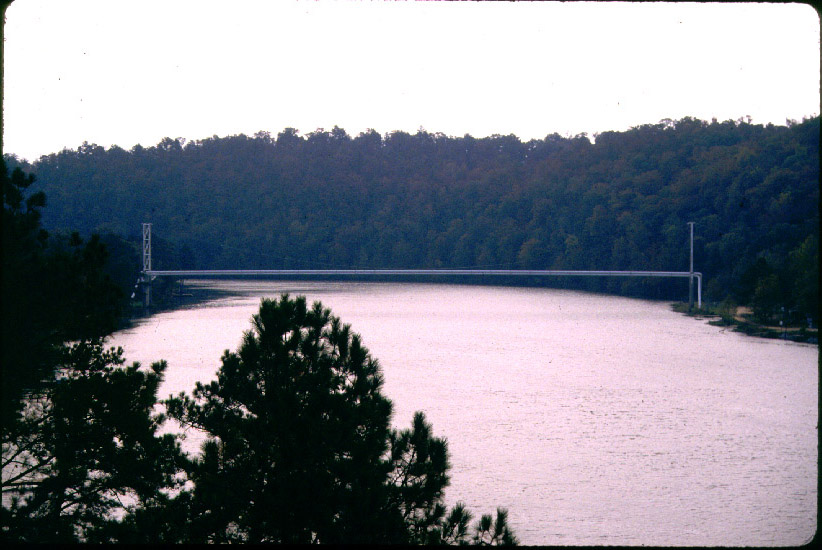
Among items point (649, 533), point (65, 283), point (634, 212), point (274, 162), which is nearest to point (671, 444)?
point (649, 533)

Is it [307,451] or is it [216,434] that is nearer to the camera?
[307,451]

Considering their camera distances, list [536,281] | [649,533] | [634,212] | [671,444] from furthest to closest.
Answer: [536,281] → [634,212] → [671,444] → [649,533]

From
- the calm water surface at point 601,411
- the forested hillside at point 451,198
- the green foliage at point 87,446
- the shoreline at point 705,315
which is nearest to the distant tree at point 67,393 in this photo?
the green foliage at point 87,446

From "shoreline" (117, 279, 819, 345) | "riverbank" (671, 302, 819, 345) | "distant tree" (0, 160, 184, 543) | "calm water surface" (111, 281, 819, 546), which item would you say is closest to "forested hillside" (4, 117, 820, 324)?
"shoreline" (117, 279, 819, 345)

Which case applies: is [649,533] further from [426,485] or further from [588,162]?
[588,162]

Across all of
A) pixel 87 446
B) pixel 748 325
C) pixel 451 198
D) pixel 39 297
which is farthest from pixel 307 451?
pixel 451 198

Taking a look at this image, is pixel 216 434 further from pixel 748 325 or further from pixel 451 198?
pixel 451 198
